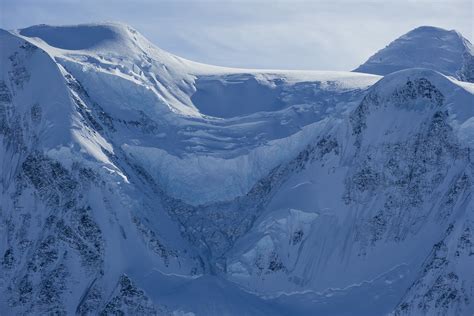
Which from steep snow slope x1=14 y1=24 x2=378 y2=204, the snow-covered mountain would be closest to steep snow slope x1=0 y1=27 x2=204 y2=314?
the snow-covered mountain

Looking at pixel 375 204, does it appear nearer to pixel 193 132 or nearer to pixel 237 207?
pixel 237 207

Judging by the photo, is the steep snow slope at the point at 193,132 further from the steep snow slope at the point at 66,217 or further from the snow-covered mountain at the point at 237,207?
the steep snow slope at the point at 66,217

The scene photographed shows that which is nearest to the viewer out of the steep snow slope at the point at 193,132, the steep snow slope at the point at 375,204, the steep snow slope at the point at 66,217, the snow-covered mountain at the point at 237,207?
the snow-covered mountain at the point at 237,207

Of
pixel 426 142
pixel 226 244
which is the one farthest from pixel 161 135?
pixel 426 142

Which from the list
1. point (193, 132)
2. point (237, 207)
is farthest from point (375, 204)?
point (193, 132)

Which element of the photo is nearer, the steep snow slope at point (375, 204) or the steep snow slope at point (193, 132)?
the steep snow slope at point (375, 204)

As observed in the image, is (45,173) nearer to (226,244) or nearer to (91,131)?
(91,131)

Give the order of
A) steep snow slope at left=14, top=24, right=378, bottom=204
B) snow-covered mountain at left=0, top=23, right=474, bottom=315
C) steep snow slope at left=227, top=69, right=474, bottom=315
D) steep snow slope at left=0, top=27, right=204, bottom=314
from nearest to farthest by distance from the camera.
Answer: snow-covered mountain at left=0, top=23, right=474, bottom=315
steep snow slope at left=0, top=27, right=204, bottom=314
steep snow slope at left=227, top=69, right=474, bottom=315
steep snow slope at left=14, top=24, right=378, bottom=204

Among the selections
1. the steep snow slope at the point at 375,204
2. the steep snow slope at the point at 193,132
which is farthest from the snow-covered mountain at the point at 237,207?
the steep snow slope at the point at 193,132

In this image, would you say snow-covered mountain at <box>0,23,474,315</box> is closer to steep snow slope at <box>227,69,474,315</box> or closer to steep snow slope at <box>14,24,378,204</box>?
steep snow slope at <box>227,69,474,315</box>

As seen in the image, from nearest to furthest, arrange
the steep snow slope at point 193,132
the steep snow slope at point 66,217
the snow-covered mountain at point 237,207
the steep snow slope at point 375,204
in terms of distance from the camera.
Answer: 1. the snow-covered mountain at point 237,207
2. the steep snow slope at point 66,217
3. the steep snow slope at point 375,204
4. the steep snow slope at point 193,132
